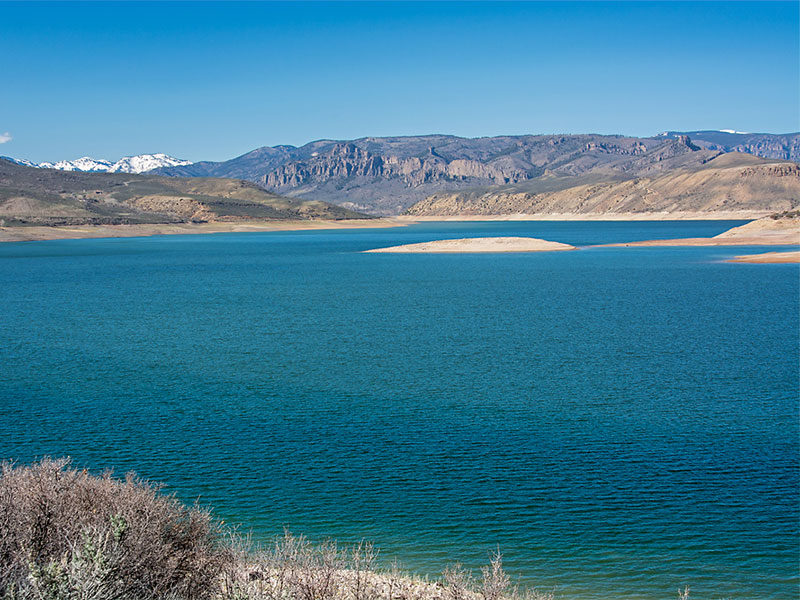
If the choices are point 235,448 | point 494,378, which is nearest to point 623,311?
point 494,378

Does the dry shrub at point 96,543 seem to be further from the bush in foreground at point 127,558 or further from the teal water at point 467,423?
the teal water at point 467,423

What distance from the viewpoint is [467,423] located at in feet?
72.9

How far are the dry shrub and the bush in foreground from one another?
1cm

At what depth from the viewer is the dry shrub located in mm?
8547

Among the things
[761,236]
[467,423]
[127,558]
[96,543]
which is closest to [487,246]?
[761,236]

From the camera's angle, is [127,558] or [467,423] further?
[467,423]

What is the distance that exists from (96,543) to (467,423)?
14.3 metres

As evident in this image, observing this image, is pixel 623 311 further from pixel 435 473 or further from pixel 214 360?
pixel 435 473

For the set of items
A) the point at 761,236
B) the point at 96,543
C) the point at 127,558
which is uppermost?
the point at 761,236

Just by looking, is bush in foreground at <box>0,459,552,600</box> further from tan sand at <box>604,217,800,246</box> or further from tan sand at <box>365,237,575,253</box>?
tan sand at <box>604,217,800,246</box>

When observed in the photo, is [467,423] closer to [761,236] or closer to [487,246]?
[487,246]

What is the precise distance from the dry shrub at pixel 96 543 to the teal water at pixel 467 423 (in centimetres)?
439

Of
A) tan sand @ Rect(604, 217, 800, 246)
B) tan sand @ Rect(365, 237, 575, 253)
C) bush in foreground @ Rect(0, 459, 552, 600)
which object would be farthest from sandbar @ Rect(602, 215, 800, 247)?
bush in foreground @ Rect(0, 459, 552, 600)

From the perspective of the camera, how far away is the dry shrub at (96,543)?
8.55 m
